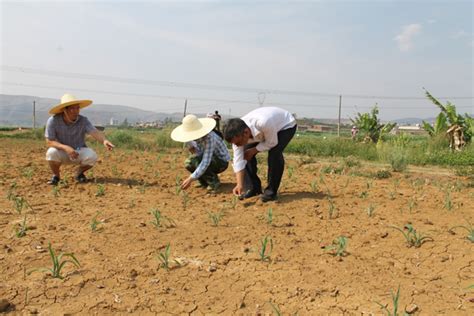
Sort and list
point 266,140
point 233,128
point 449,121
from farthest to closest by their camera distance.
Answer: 1. point 449,121
2. point 266,140
3. point 233,128

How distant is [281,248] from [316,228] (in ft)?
1.79

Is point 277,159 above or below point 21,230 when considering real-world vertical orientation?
above

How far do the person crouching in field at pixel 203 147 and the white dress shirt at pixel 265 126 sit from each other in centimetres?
42

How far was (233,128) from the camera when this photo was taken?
3477mm

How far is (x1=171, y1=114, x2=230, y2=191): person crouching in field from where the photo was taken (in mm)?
4070

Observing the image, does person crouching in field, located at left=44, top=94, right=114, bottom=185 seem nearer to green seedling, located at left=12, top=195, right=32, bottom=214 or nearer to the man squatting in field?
green seedling, located at left=12, top=195, right=32, bottom=214

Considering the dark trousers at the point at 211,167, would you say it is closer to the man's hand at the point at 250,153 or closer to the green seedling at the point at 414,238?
the man's hand at the point at 250,153

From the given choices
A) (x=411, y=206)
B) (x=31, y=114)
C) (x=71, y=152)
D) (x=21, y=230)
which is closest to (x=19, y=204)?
(x=21, y=230)

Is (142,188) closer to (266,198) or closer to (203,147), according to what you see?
(203,147)

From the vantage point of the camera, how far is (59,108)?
15.8 feet

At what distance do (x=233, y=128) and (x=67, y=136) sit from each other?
2.60 meters

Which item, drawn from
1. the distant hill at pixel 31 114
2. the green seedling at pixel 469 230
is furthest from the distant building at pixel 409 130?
the distant hill at pixel 31 114

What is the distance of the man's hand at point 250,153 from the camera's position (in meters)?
3.91

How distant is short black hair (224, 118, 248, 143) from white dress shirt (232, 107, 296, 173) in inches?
10.0
